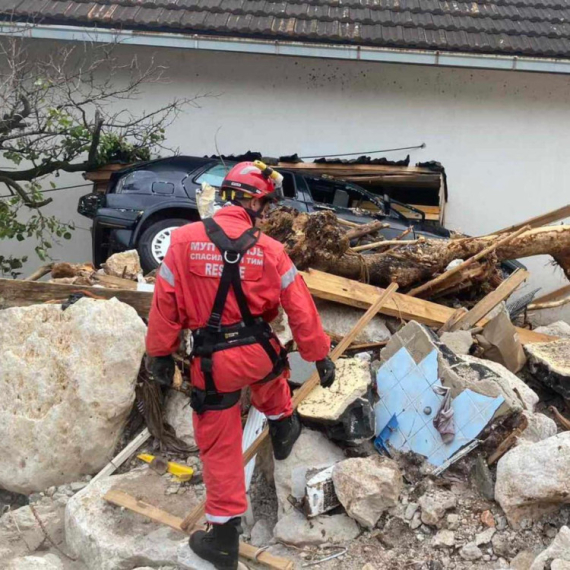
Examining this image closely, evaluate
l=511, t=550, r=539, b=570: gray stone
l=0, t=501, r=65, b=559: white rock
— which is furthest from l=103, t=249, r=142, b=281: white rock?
l=511, t=550, r=539, b=570: gray stone

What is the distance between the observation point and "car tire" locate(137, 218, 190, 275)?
20.7ft

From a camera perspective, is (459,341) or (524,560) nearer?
(524,560)

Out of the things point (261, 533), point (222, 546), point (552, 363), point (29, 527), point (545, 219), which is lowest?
point (29, 527)

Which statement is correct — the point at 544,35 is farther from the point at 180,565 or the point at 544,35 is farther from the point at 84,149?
the point at 180,565

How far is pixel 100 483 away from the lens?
12.6ft

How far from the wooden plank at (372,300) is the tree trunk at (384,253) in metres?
0.26

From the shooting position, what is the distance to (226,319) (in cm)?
303

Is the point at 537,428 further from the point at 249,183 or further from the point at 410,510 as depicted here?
the point at 249,183

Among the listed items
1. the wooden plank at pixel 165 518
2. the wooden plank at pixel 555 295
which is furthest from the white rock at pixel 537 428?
the wooden plank at pixel 555 295

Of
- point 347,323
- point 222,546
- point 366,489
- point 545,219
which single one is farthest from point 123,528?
point 545,219

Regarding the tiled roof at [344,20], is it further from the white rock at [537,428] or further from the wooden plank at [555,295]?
the white rock at [537,428]

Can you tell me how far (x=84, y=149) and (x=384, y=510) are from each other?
5978 millimetres

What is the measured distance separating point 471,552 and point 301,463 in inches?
40.9

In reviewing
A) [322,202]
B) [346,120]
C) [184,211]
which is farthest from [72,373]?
[346,120]
